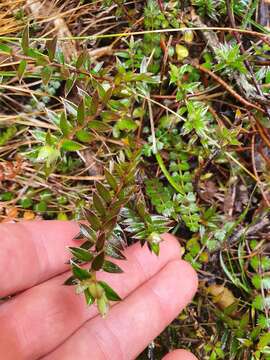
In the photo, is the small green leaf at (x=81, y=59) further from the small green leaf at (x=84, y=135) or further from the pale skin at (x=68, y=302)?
the pale skin at (x=68, y=302)

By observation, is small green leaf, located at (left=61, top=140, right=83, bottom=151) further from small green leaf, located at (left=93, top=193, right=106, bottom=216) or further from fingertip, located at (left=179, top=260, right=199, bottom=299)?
fingertip, located at (left=179, top=260, right=199, bottom=299)

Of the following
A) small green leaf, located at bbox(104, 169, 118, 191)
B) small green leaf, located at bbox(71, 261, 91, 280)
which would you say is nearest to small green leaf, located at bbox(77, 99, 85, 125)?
small green leaf, located at bbox(104, 169, 118, 191)

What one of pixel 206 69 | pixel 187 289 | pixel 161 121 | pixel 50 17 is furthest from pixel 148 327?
pixel 50 17

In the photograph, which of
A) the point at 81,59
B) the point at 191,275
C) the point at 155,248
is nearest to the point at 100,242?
the point at 155,248

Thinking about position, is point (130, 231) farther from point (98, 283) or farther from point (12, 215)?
point (12, 215)

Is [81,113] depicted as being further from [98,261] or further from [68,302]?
[68,302]

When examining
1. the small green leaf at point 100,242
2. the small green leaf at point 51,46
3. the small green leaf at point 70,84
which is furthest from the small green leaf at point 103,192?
the small green leaf at point 51,46
